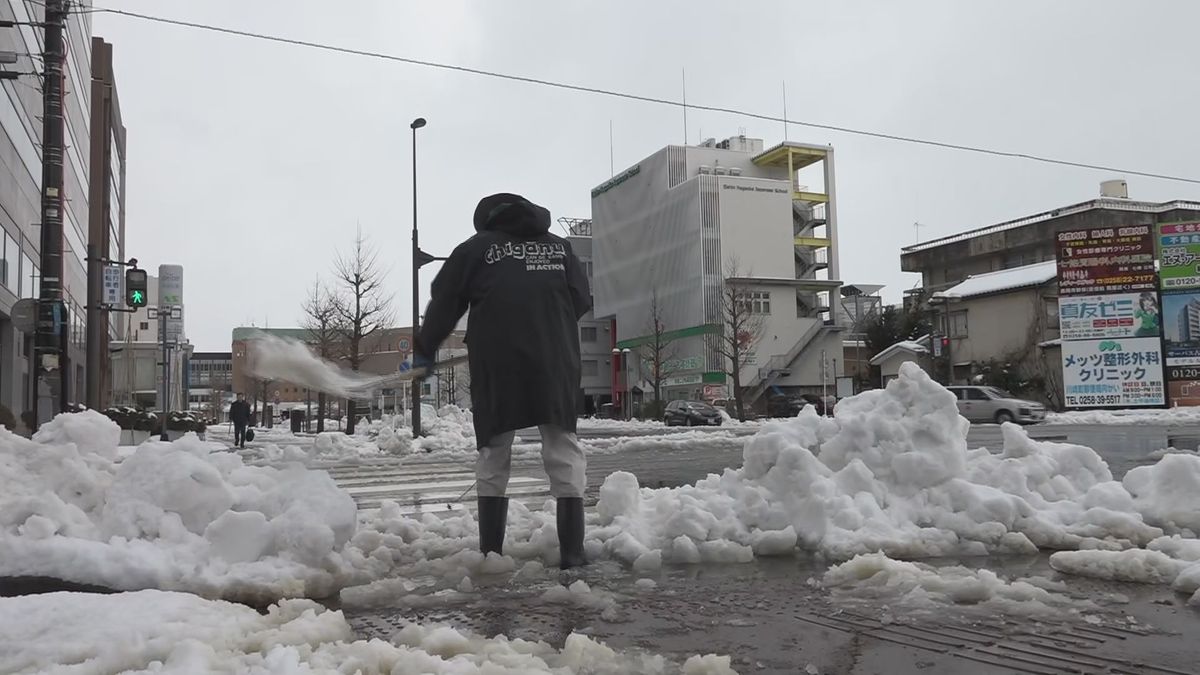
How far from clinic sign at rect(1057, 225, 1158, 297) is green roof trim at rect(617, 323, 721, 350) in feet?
93.5

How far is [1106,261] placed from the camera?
98.1 feet

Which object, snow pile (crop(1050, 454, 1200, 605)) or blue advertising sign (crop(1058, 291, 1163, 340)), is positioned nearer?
snow pile (crop(1050, 454, 1200, 605))

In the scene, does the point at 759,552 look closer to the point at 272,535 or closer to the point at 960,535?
the point at 960,535

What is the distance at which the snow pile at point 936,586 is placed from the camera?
11.2 ft

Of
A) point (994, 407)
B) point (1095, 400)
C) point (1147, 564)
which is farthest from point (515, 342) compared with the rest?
point (1095, 400)

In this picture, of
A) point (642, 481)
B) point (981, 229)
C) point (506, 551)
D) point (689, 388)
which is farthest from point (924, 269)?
point (506, 551)

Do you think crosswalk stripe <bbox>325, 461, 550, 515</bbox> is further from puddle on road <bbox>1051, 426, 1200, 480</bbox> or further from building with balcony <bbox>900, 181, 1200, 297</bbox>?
building with balcony <bbox>900, 181, 1200, 297</bbox>

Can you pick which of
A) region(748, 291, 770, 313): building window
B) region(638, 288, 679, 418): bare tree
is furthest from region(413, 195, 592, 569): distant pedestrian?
region(748, 291, 770, 313): building window

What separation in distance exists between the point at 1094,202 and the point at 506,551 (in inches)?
2411

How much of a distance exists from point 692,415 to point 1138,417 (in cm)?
1834

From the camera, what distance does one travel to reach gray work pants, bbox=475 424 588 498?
4355 millimetres

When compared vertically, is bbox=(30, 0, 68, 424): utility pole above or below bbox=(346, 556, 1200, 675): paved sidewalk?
above

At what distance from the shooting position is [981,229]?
59.7 metres

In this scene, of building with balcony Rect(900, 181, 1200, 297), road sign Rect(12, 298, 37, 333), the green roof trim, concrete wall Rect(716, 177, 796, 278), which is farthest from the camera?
concrete wall Rect(716, 177, 796, 278)
